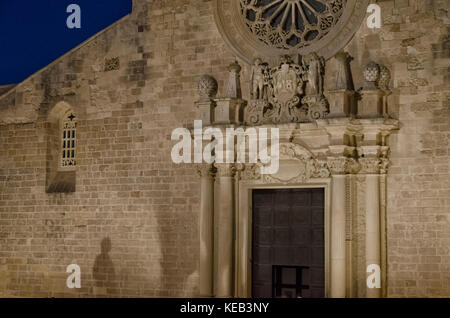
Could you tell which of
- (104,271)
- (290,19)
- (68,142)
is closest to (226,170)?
(290,19)

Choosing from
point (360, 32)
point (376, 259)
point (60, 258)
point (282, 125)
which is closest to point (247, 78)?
point (282, 125)

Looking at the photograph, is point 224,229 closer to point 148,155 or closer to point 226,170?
point 226,170

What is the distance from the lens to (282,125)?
49.4ft

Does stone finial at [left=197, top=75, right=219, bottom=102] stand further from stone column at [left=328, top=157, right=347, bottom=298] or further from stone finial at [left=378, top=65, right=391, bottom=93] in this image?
stone finial at [left=378, top=65, right=391, bottom=93]

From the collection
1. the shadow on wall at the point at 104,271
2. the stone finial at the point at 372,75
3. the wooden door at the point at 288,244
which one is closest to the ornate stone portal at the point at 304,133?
the stone finial at the point at 372,75

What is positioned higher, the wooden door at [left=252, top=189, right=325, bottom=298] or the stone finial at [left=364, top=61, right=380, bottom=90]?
the stone finial at [left=364, top=61, right=380, bottom=90]

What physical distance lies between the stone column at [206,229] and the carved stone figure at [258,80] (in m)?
1.73

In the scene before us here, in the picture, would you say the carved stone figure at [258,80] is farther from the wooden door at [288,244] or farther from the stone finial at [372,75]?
the stone finial at [372,75]

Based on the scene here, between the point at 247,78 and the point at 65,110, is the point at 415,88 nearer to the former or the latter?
the point at 247,78

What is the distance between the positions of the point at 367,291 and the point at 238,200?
320 centimetres

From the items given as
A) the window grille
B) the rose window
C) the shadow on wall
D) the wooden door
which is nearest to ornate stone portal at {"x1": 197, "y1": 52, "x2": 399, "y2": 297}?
the wooden door

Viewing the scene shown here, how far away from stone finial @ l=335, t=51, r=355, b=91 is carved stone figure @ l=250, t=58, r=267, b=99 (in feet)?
5.04

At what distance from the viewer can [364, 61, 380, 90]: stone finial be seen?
1429cm

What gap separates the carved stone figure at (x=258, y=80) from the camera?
15.5 metres
